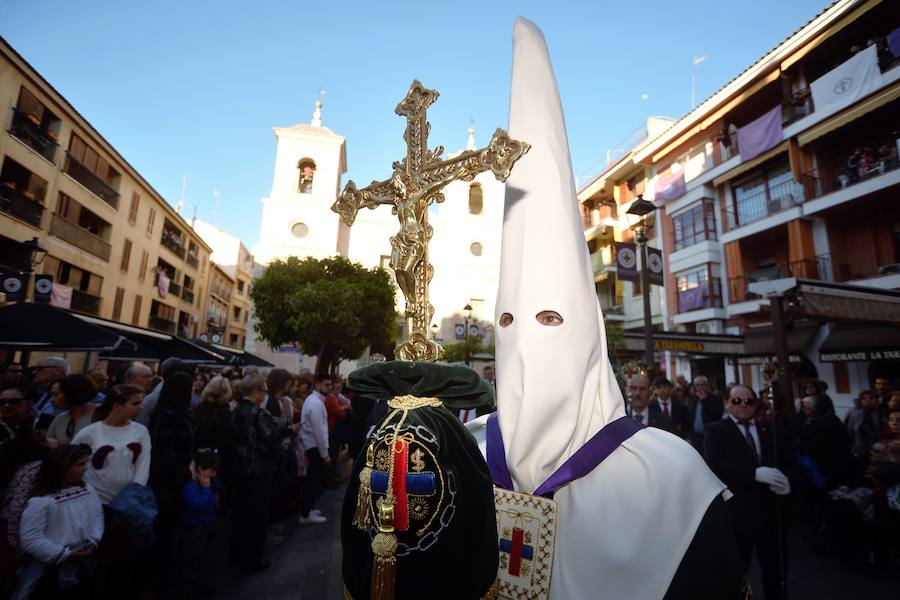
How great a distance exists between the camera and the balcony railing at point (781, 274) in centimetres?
1450

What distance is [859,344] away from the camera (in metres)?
11.2

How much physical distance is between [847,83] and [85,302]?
1104 inches

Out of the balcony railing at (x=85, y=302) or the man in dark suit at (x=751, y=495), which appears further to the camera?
the balcony railing at (x=85, y=302)

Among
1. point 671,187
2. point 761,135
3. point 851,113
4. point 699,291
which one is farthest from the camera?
point 671,187

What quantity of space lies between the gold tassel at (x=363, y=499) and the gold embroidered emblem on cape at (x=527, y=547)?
0.65m

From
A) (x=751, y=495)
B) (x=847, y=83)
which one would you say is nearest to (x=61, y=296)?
(x=751, y=495)

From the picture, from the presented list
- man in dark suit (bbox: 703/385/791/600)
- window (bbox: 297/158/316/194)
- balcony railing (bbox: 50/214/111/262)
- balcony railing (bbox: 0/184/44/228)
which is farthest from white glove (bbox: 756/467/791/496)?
window (bbox: 297/158/316/194)

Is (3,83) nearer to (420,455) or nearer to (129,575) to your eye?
(129,575)

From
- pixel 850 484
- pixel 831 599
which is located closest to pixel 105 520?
pixel 831 599

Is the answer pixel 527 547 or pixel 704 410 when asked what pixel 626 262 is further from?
pixel 527 547

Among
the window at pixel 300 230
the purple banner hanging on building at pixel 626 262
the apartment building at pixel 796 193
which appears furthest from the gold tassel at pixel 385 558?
the window at pixel 300 230

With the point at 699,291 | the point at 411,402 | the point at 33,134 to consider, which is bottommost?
the point at 411,402

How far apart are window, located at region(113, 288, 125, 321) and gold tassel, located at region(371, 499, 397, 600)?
1001 inches

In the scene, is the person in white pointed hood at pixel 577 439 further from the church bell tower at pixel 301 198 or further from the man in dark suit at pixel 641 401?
the church bell tower at pixel 301 198
